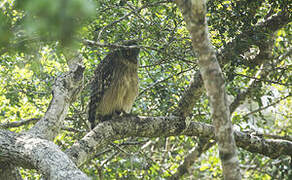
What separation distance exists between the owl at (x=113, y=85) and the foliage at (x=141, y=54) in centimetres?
18

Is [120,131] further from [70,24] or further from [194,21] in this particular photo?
[70,24]

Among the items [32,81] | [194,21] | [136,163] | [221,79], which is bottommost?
[136,163]

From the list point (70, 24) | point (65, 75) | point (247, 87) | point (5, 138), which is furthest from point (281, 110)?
point (70, 24)

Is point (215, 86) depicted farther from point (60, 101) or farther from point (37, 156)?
point (60, 101)

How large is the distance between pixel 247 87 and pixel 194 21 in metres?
3.89

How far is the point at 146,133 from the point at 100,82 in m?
0.85

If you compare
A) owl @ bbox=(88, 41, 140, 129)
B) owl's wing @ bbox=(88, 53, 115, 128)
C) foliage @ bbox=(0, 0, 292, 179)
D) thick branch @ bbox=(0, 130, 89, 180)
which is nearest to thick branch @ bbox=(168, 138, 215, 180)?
foliage @ bbox=(0, 0, 292, 179)

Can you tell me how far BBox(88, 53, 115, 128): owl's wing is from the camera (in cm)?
370

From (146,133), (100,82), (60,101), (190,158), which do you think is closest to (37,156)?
(60,101)

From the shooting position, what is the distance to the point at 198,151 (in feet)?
17.9

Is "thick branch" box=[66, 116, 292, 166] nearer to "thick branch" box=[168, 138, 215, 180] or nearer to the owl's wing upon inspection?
the owl's wing

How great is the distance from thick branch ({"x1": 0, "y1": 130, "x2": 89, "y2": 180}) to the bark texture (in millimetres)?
910

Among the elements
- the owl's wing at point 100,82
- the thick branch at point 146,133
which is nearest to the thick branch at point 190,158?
the thick branch at point 146,133

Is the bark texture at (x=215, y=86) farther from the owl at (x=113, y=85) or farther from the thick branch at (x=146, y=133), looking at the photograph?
the owl at (x=113, y=85)
